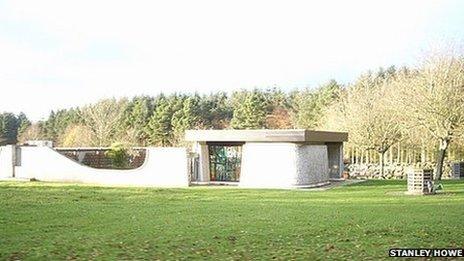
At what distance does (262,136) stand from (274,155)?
1140 millimetres

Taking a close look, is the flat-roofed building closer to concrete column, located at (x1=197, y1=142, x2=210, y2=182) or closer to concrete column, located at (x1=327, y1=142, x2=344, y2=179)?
concrete column, located at (x1=197, y1=142, x2=210, y2=182)

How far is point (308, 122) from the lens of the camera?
211 ft

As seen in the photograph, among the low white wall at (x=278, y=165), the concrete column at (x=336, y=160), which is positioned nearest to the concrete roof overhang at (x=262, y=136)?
the low white wall at (x=278, y=165)

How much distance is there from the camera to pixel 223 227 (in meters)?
13.8

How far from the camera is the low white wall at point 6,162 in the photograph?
38.8m

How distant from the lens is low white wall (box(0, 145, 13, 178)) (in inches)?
1526

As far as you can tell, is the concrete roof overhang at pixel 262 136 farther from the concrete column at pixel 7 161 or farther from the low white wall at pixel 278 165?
the concrete column at pixel 7 161

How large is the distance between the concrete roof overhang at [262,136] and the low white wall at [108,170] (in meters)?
1.61

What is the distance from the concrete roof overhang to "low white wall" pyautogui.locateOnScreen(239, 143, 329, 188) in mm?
422

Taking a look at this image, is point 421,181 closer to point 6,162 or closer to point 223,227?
point 223,227

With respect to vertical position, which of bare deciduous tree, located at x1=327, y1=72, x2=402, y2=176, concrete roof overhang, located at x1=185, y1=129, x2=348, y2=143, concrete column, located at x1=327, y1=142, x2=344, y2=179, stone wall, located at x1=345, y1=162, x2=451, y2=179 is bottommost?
stone wall, located at x1=345, y1=162, x2=451, y2=179

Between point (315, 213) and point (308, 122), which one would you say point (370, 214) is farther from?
point (308, 122)

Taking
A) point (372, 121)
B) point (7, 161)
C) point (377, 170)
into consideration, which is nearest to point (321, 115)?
point (377, 170)

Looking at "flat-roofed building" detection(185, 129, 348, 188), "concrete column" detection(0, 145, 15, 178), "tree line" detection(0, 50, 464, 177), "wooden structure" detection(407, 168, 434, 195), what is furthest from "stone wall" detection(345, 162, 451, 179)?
"concrete column" detection(0, 145, 15, 178)
